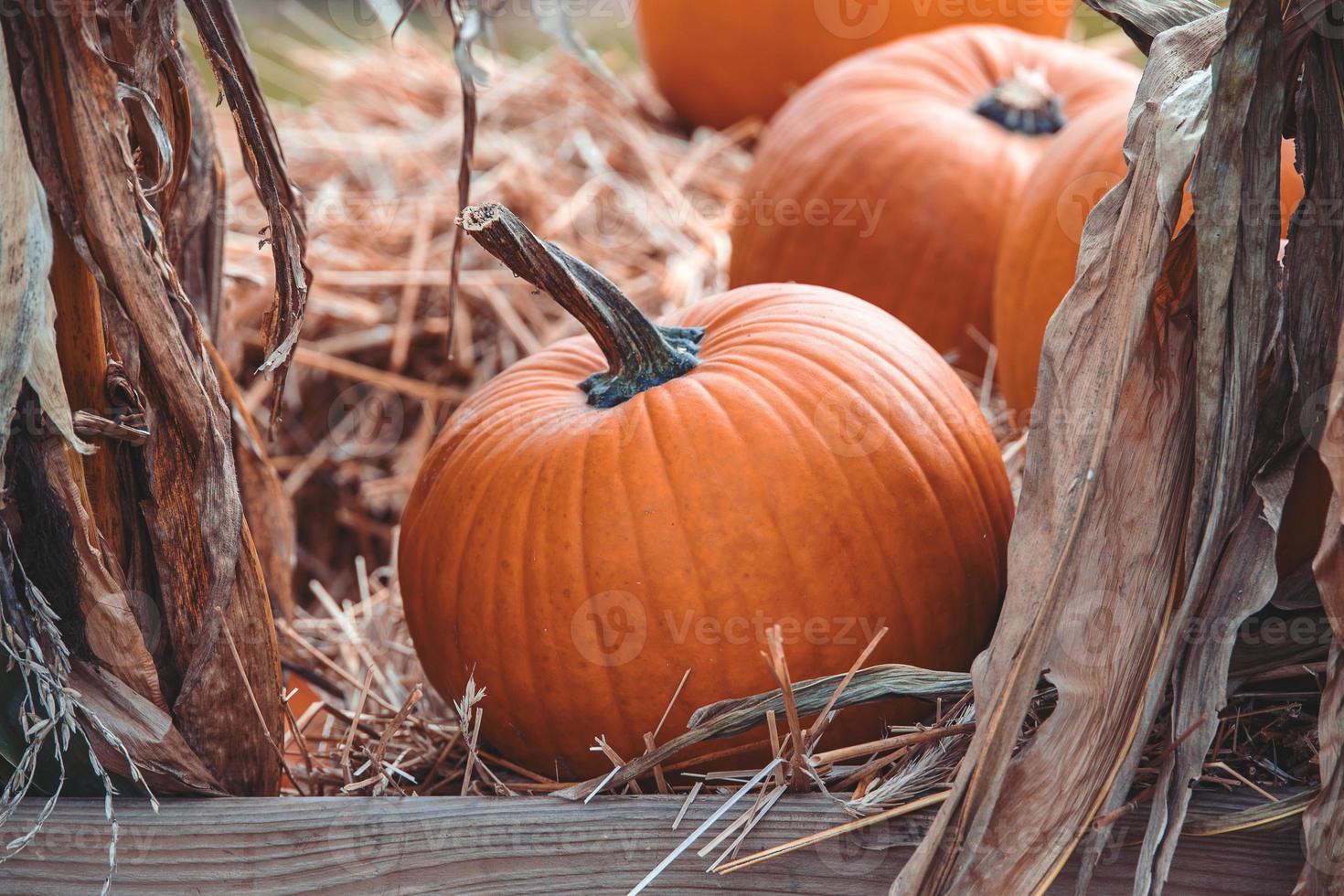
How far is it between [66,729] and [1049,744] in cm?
80

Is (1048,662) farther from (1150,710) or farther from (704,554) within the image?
(704,554)

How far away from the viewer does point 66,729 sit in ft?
3.34

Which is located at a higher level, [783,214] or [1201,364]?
[1201,364]

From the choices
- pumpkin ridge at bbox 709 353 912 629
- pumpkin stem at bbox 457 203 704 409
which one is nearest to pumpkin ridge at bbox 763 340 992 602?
pumpkin ridge at bbox 709 353 912 629

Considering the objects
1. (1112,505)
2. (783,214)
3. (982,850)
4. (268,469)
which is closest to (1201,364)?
(1112,505)

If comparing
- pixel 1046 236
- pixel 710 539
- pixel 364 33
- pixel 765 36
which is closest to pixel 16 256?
pixel 710 539

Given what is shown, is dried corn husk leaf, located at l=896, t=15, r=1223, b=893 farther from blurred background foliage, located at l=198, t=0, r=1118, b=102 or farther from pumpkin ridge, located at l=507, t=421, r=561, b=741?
blurred background foliage, located at l=198, t=0, r=1118, b=102

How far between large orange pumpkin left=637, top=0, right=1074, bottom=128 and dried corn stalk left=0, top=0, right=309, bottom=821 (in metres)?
2.08

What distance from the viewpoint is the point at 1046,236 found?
5.74 ft

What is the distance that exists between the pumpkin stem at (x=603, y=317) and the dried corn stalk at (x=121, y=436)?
0.22 metres

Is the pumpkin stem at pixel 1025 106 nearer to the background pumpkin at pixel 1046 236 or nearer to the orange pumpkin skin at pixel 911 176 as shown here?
the orange pumpkin skin at pixel 911 176

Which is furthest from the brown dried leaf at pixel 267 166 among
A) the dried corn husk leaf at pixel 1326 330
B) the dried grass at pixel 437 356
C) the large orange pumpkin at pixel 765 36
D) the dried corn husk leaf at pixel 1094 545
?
the large orange pumpkin at pixel 765 36

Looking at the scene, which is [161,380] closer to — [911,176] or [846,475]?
[846,475]

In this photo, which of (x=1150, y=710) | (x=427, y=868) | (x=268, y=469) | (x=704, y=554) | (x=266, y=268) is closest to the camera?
(x=1150, y=710)
